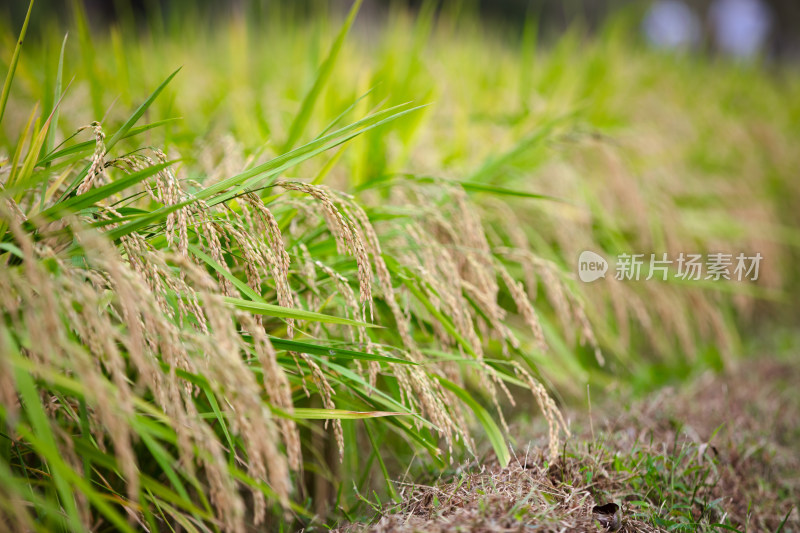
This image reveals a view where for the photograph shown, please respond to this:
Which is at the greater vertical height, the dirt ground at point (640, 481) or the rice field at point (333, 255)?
the rice field at point (333, 255)

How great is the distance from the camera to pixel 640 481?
1354 millimetres

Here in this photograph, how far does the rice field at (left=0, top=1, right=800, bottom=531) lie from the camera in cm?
86

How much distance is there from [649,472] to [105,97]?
2.50 meters

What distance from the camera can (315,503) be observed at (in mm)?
1606

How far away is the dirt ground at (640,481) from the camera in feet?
3.54

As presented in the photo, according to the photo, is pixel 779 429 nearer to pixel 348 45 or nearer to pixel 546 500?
pixel 546 500

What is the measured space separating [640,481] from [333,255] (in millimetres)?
944

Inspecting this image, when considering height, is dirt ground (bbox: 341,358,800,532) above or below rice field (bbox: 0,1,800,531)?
below

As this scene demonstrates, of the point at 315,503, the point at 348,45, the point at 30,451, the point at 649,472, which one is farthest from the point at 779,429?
the point at 348,45

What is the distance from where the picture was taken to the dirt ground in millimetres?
1079

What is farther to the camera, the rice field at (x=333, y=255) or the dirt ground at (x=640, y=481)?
the dirt ground at (x=640, y=481)

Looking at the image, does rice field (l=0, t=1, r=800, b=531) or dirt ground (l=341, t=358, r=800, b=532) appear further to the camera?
dirt ground (l=341, t=358, r=800, b=532)

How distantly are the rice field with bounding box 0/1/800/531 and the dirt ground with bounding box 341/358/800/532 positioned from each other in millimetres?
84

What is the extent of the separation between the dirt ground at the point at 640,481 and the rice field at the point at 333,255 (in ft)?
0.28
